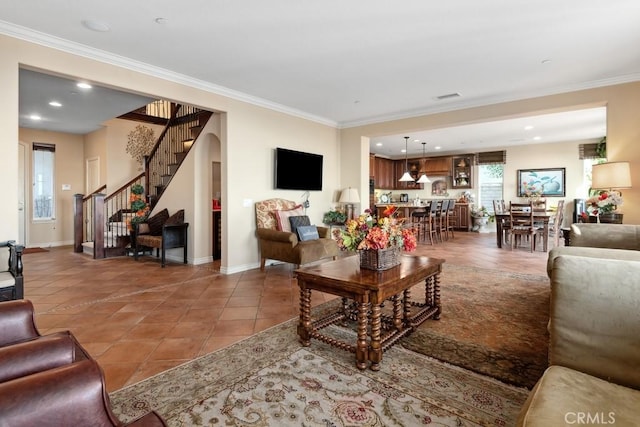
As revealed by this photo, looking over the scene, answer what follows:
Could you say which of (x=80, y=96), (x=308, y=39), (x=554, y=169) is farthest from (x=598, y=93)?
(x=80, y=96)

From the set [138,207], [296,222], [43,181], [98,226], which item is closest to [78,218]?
[98,226]

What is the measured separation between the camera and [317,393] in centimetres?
190

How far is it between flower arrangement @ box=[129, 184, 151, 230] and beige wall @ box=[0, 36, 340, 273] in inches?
52.6

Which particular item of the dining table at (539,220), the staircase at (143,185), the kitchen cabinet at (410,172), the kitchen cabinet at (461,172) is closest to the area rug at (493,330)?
the dining table at (539,220)

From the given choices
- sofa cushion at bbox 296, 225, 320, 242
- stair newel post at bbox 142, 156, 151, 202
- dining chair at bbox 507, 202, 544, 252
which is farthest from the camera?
stair newel post at bbox 142, 156, 151, 202

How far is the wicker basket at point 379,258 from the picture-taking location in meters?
2.53

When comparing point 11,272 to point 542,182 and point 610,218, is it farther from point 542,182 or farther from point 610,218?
point 542,182

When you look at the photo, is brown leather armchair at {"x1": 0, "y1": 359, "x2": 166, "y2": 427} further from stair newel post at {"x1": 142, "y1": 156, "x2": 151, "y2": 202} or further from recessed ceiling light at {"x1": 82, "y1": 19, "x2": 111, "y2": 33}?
stair newel post at {"x1": 142, "y1": 156, "x2": 151, "y2": 202}


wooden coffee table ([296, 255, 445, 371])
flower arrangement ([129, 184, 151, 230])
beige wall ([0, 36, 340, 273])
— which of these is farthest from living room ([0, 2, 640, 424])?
wooden coffee table ([296, 255, 445, 371])

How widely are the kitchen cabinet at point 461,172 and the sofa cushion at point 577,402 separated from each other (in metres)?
10.1

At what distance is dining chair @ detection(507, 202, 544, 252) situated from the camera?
651 cm

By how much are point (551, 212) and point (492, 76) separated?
5.03 metres

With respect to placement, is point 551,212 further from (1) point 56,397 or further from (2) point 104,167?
(2) point 104,167

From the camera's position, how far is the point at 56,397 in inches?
29.0
